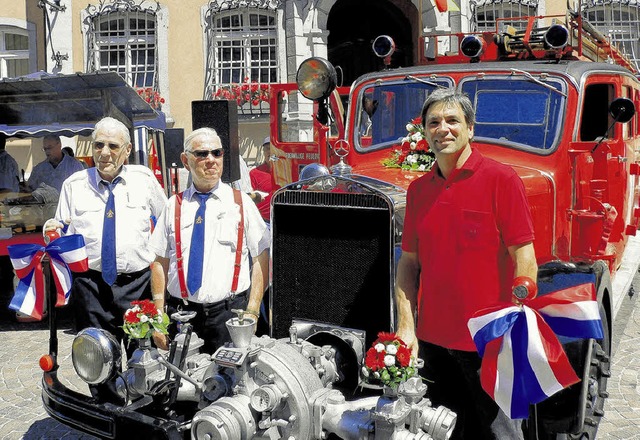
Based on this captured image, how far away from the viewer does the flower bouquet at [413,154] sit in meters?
4.31

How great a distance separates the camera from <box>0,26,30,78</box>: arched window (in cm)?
1641

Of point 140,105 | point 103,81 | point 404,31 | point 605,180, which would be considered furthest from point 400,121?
point 404,31

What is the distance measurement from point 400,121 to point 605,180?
54.8 inches

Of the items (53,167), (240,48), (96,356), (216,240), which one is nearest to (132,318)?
(96,356)

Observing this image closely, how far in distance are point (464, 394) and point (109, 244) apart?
217 centimetres

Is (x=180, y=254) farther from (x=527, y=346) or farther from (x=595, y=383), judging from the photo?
(x=595, y=383)

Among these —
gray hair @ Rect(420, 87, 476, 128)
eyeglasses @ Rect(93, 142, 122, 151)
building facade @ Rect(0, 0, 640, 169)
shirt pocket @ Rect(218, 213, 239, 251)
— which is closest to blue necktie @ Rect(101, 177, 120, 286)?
eyeglasses @ Rect(93, 142, 122, 151)

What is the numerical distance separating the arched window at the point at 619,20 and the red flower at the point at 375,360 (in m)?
15.4

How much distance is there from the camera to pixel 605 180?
4520 millimetres

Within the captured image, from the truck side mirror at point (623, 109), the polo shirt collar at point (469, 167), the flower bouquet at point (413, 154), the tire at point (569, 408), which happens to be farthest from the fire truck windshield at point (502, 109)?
the polo shirt collar at point (469, 167)

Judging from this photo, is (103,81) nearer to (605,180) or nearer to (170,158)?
(170,158)

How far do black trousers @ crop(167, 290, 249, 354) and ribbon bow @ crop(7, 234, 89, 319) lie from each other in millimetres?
546

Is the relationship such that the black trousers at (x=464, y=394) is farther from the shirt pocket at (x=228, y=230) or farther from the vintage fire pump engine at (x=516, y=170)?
the shirt pocket at (x=228, y=230)

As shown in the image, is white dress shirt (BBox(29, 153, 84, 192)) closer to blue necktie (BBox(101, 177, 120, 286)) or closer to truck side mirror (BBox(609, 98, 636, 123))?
blue necktie (BBox(101, 177, 120, 286))
